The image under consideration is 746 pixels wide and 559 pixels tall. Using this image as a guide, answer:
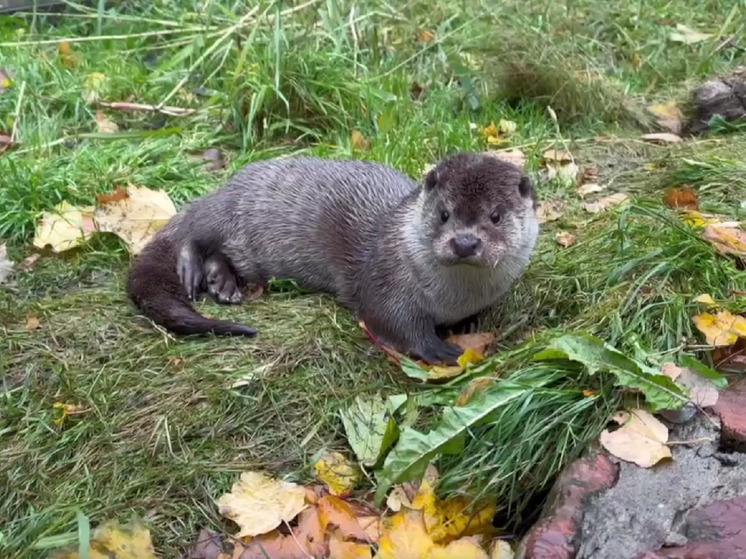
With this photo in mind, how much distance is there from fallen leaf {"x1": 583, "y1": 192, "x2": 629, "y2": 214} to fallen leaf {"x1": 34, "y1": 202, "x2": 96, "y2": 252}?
1729 mm

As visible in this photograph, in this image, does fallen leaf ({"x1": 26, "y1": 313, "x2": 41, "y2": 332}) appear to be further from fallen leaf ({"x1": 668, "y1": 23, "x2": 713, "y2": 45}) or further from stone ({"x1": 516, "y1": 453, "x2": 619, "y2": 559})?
fallen leaf ({"x1": 668, "y1": 23, "x2": 713, "y2": 45})

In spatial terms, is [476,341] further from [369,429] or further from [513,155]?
[513,155]

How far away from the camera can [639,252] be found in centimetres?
247

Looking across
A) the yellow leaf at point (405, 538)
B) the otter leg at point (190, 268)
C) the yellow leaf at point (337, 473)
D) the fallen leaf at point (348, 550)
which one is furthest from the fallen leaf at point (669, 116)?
the fallen leaf at point (348, 550)

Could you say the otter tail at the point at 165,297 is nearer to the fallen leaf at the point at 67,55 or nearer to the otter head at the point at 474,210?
the otter head at the point at 474,210

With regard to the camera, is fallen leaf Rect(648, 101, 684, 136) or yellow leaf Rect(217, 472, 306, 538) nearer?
yellow leaf Rect(217, 472, 306, 538)

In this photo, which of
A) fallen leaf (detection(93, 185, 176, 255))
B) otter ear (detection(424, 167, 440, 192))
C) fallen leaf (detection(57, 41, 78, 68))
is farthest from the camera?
fallen leaf (detection(57, 41, 78, 68))

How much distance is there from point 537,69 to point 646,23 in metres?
1.52

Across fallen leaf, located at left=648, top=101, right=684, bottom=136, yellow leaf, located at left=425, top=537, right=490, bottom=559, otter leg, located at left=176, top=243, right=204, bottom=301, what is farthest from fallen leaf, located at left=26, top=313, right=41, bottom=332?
fallen leaf, located at left=648, top=101, right=684, bottom=136

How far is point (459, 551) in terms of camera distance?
5.90 feet

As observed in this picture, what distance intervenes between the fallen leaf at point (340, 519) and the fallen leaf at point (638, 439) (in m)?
0.54

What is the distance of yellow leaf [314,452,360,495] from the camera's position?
203 centimetres

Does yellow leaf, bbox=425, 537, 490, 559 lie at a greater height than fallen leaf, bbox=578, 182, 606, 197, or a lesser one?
lesser

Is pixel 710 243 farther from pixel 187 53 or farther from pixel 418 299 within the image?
pixel 187 53
